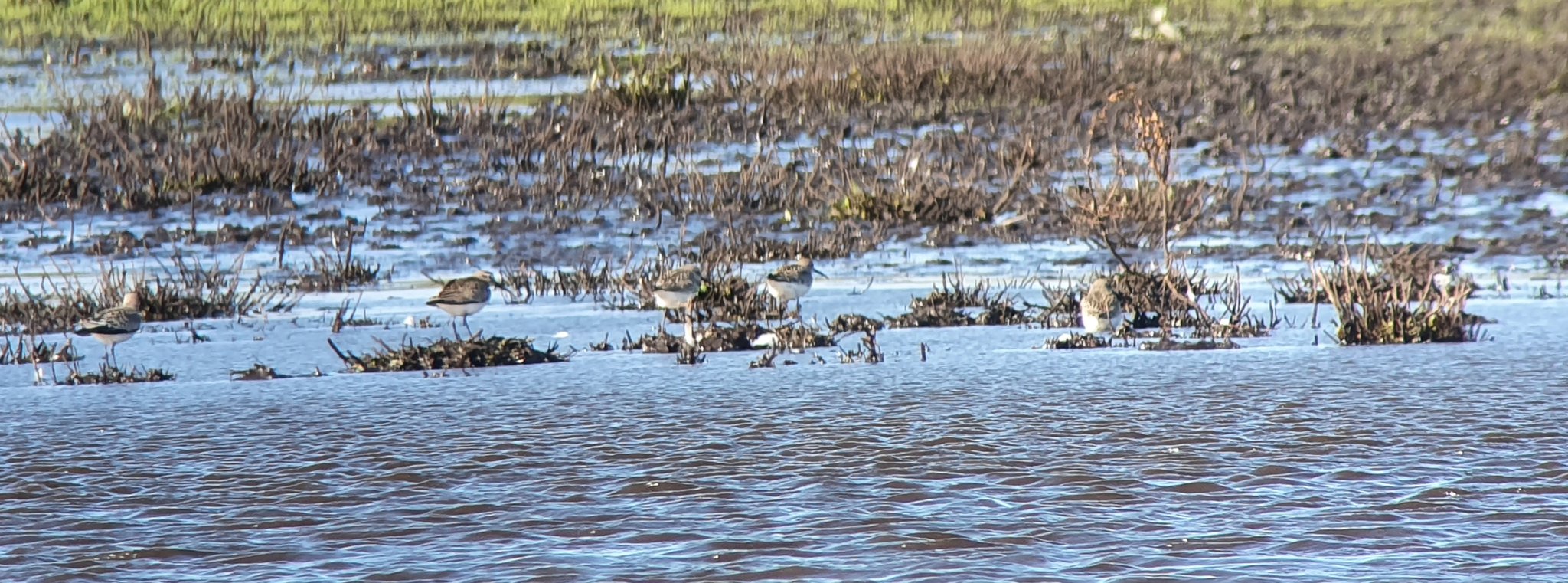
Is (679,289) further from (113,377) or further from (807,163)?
(807,163)

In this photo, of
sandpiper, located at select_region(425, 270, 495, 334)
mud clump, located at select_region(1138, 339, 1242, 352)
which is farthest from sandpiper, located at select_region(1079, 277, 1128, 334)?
sandpiper, located at select_region(425, 270, 495, 334)

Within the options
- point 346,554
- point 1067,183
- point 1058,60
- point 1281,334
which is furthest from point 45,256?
point 1058,60

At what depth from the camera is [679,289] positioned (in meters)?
9.30

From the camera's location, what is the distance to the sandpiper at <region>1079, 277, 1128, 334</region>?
8469 mm

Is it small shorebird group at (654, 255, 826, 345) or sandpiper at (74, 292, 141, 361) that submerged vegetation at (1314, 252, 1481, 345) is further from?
sandpiper at (74, 292, 141, 361)

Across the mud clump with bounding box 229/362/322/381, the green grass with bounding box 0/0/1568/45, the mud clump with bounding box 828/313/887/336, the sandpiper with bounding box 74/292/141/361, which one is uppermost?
the green grass with bounding box 0/0/1568/45

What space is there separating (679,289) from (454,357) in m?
1.46

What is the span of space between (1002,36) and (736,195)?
28.7ft

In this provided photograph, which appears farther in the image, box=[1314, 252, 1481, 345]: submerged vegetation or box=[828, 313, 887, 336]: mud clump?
box=[828, 313, 887, 336]: mud clump

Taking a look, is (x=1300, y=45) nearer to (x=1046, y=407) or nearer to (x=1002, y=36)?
(x=1002, y=36)

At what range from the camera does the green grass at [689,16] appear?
1016 inches

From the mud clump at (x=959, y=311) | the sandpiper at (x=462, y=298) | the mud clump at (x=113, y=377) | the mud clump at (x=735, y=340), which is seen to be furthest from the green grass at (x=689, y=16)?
the mud clump at (x=113, y=377)

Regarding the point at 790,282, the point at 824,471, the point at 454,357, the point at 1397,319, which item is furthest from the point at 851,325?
the point at 824,471

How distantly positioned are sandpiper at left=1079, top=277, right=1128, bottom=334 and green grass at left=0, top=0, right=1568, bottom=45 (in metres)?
16.6
